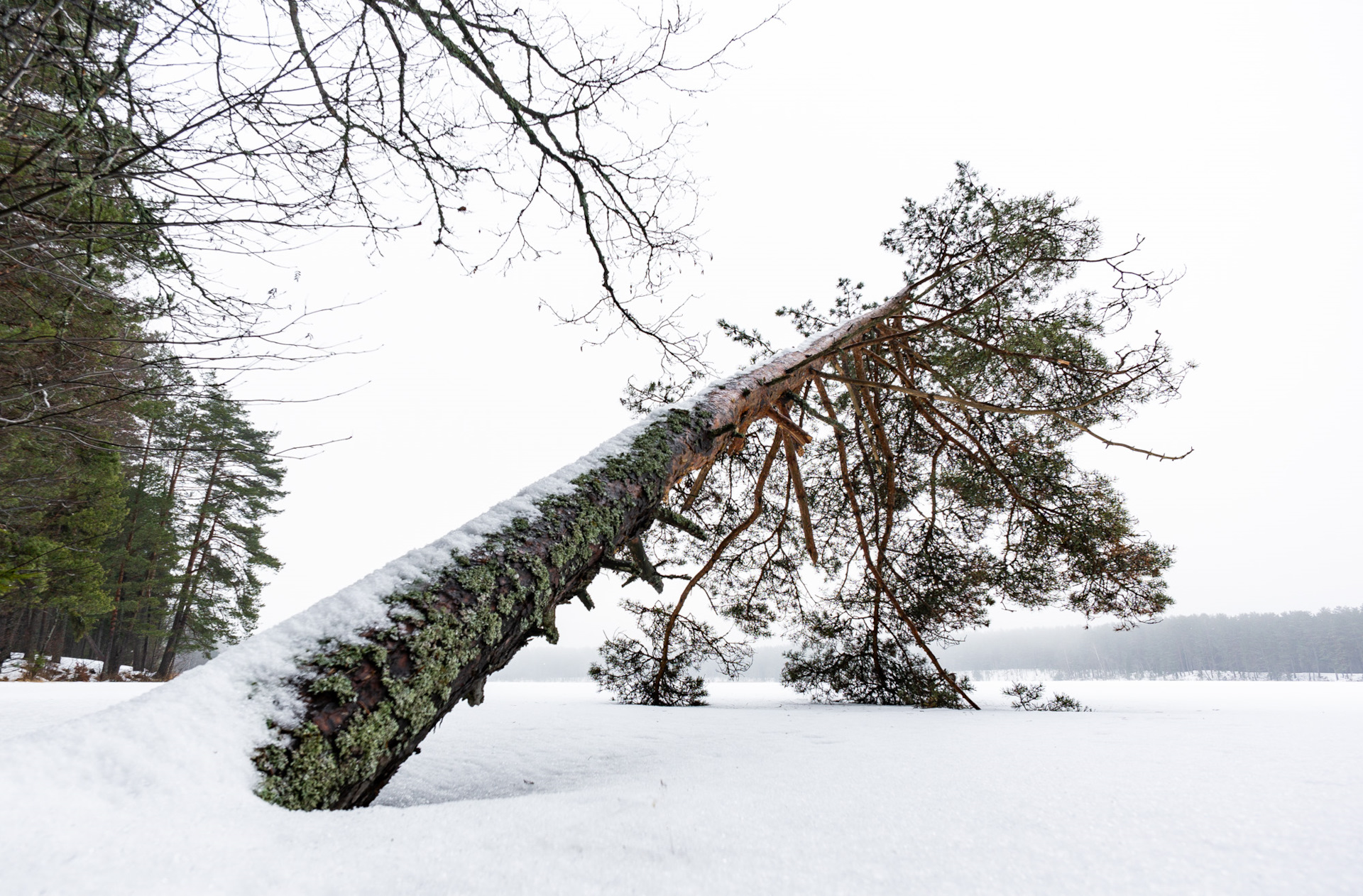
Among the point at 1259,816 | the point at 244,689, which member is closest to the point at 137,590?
the point at 244,689

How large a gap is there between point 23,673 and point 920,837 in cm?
1889

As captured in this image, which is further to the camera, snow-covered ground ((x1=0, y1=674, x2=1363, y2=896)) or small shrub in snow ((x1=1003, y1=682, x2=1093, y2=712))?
small shrub in snow ((x1=1003, y1=682, x2=1093, y2=712))

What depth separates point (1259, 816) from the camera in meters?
1.01

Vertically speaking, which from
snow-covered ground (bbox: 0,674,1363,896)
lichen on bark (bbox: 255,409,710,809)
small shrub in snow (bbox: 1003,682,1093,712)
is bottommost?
small shrub in snow (bbox: 1003,682,1093,712)

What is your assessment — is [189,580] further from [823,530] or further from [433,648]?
[433,648]

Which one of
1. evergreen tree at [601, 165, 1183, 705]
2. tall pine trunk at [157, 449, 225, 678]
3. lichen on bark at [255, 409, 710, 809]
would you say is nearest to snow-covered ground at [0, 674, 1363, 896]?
lichen on bark at [255, 409, 710, 809]

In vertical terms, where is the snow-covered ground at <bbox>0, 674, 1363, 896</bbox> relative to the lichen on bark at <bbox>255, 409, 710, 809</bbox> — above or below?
below

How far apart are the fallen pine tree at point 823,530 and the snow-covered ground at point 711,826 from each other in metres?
0.17

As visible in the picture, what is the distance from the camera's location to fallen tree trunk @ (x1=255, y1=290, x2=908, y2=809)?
980mm

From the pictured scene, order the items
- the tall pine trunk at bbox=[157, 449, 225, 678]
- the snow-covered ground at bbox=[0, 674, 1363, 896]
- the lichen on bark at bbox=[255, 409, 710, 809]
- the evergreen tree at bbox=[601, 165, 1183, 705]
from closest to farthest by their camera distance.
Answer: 1. the snow-covered ground at bbox=[0, 674, 1363, 896]
2. the lichen on bark at bbox=[255, 409, 710, 809]
3. the evergreen tree at bbox=[601, 165, 1183, 705]
4. the tall pine trunk at bbox=[157, 449, 225, 678]

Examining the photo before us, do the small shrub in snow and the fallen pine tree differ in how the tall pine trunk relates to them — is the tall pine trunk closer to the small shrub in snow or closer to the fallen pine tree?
the fallen pine tree

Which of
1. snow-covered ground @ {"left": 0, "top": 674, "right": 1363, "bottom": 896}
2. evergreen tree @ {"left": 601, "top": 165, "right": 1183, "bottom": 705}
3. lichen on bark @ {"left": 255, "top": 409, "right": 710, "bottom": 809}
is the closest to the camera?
snow-covered ground @ {"left": 0, "top": 674, "right": 1363, "bottom": 896}

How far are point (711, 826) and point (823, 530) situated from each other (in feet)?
16.2

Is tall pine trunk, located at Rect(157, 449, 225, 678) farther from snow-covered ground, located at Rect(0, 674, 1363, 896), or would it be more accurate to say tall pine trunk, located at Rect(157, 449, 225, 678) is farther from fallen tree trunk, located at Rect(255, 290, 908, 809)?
snow-covered ground, located at Rect(0, 674, 1363, 896)
